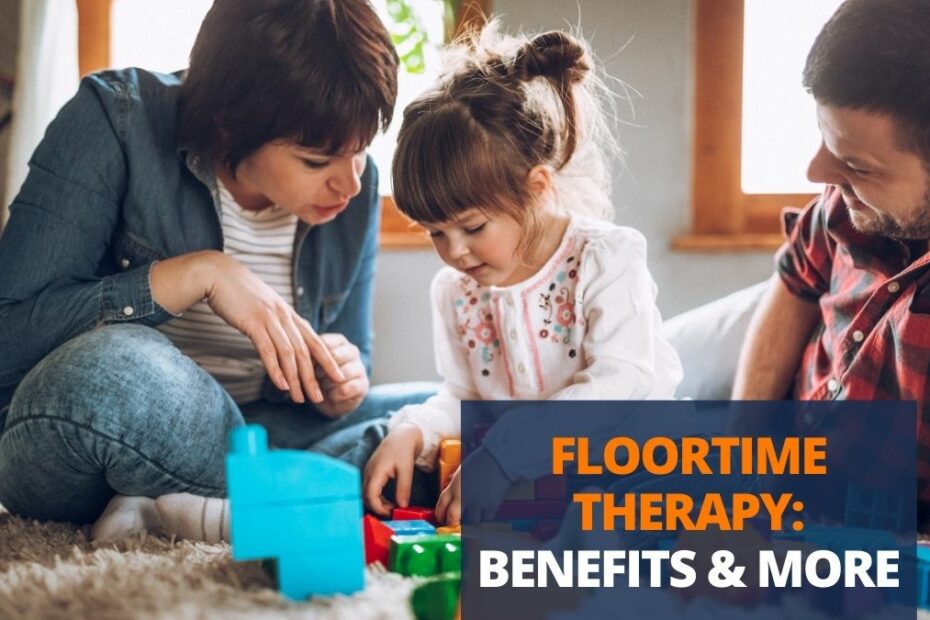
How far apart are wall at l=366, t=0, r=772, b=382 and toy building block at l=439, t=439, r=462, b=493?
69 cm

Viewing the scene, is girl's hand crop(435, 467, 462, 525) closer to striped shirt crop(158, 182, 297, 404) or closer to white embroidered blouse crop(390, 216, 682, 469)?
white embroidered blouse crop(390, 216, 682, 469)

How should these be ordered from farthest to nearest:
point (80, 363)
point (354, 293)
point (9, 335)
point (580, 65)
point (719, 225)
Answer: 1. point (719, 225)
2. point (354, 293)
3. point (580, 65)
4. point (9, 335)
5. point (80, 363)

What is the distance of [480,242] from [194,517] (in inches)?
16.0

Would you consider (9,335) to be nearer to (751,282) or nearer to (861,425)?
(861,425)

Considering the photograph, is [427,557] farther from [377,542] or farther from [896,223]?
[896,223]

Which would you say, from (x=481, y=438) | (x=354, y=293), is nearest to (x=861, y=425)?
(x=481, y=438)

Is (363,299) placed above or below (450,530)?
above

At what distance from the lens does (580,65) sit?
1082 mm

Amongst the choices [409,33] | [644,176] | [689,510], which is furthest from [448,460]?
[409,33]

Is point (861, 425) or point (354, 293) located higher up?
point (354, 293)

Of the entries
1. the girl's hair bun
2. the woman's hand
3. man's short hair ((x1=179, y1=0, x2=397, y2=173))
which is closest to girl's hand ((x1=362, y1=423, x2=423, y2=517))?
the woman's hand

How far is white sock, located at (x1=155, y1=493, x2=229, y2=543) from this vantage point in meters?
0.88

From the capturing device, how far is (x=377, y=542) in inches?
31.1

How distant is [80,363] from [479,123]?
1.59 feet
